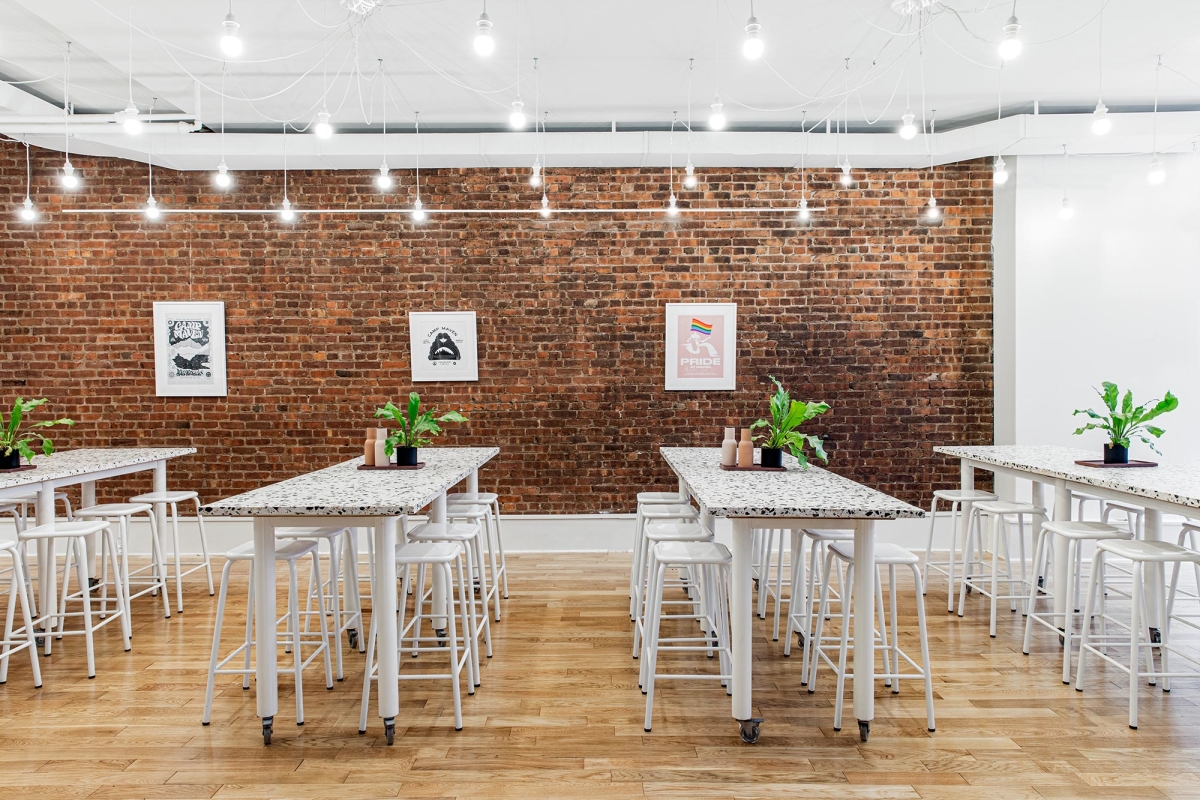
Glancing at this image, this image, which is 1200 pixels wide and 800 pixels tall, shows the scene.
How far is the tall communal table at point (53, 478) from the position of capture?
376 centimetres

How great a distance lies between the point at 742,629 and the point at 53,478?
3.71m

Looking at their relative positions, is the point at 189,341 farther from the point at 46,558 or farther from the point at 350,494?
the point at 350,494

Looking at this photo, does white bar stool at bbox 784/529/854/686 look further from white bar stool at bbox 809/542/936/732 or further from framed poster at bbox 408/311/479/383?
framed poster at bbox 408/311/479/383

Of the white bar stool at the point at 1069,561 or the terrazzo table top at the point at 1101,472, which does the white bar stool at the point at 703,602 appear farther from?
the terrazzo table top at the point at 1101,472

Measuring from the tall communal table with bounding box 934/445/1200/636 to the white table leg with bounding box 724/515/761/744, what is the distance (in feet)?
6.20

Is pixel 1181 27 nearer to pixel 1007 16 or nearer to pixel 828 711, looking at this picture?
pixel 1007 16

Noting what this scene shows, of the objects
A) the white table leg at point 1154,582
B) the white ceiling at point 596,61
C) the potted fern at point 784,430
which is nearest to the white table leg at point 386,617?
the potted fern at point 784,430

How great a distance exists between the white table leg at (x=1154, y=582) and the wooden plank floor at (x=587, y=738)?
0.34 metres

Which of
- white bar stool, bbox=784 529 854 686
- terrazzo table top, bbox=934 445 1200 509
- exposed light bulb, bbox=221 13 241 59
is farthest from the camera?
white bar stool, bbox=784 529 854 686

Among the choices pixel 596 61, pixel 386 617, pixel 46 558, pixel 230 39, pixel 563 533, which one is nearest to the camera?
pixel 230 39

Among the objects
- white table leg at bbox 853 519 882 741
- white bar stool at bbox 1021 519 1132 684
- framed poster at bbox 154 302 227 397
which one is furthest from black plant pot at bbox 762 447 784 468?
framed poster at bbox 154 302 227 397

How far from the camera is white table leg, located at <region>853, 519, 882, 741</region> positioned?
2.80 meters

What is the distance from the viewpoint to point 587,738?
113 inches

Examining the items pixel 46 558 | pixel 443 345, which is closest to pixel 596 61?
pixel 443 345
